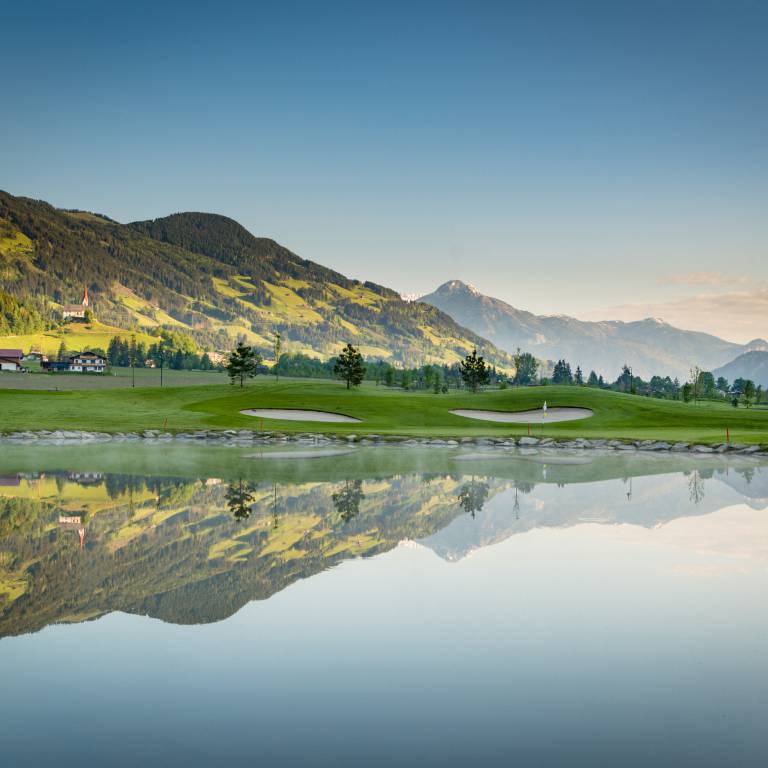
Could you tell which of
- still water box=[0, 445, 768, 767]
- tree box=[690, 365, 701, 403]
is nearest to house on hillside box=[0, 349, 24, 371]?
tree box=[690, 365, 701, 403]

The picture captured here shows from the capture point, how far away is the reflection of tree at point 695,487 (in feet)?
76.5

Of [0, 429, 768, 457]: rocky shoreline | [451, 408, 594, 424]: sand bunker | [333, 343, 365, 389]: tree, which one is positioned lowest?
[0, 429, 768, 457]: rocky shoreline

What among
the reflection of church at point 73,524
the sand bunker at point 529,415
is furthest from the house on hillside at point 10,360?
the reflection of church at point 73,524

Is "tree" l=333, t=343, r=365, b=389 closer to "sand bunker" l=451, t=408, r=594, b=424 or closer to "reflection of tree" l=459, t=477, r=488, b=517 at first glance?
"sand bunker" l=451, t=408, r=594, b=424

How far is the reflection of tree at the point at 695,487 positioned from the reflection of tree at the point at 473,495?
6479 millimetres

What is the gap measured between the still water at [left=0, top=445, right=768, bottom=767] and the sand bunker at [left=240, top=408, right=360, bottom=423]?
3980 cm

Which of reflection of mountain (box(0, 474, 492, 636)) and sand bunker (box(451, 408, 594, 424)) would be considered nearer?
reflection of mountain (box(0, 474, 492, 636))

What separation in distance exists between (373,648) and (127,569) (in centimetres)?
541

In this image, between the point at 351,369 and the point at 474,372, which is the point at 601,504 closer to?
the point at 351,369

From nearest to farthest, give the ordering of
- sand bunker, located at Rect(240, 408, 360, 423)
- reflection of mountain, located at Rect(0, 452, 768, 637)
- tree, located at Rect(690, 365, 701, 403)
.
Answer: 1. reflection of mountain, located at Rect(0, 452, 768, 637)
2. sand bunker, located at Rect(240, 408, 360, 423)
3. tree, located at Rect(690, 365, 701, 403)

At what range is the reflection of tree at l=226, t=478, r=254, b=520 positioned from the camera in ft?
60.4

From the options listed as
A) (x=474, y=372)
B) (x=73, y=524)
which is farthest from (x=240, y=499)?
(x=474, y=372)

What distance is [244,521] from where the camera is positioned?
56.5ft

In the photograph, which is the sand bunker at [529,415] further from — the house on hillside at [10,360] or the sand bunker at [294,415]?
the house on hillside at [10,360]
